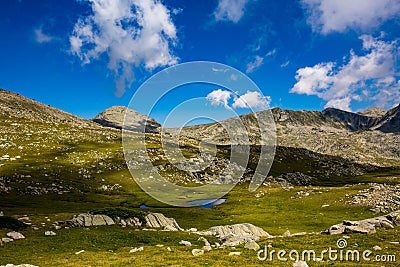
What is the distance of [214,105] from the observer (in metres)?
27.6

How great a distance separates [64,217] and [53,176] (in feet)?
203

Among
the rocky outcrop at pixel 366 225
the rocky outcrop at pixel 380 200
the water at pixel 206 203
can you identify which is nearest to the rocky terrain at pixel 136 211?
the rocky outcrop at pixel 366 225

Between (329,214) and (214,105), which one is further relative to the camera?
(329,214)

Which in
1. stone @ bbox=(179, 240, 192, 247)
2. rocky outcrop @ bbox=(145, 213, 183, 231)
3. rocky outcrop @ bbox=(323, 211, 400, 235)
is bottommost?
stone @ bbox=(179, 240, 192, 247)

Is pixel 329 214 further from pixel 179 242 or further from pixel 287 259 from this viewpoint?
pixel 287 259

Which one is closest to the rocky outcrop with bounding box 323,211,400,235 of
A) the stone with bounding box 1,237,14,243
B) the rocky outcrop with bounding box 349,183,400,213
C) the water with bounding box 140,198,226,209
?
the stone with bounding box 1,237,14,243

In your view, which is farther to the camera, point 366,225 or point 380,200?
point 380,200

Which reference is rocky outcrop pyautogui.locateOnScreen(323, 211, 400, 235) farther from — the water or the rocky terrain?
the water

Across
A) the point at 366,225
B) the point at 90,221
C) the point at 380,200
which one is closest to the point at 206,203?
the point at 380,200

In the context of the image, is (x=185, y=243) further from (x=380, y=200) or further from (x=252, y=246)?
(x=380, y=200)

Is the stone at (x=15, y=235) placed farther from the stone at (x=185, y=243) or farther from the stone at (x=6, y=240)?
the stone at (x=185, y=243)

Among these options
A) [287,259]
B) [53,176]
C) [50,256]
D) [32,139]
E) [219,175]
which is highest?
[32,139]

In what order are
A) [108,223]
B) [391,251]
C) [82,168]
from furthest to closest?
1. [82,168]
2. [108,223]
3. [391,251]

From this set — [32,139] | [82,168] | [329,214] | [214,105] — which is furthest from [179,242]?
[32,139]
